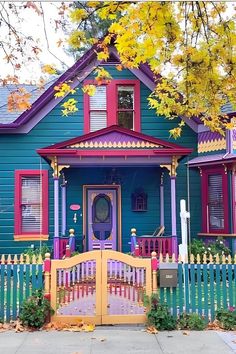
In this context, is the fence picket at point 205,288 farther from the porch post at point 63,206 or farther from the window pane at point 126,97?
the window pane at point 126,97

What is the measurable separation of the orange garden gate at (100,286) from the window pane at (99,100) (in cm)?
791

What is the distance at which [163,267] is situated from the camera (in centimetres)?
789

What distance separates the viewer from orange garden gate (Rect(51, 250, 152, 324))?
→ 7840mm

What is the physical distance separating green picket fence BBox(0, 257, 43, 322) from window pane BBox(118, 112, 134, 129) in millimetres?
8002

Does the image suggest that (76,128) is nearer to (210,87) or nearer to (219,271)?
(210,87)

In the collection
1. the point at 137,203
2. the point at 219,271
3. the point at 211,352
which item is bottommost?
the point at 211,352

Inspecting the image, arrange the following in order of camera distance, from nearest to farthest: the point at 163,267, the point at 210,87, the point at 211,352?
the point at 211,352 → the point at 163,267 → the point at 210,87

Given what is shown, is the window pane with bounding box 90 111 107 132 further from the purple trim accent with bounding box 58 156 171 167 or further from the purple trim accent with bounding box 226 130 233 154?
the purple trim accent with bounding box 226 130 233 154

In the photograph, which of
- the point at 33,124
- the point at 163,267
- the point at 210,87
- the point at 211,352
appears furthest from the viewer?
the point at 33,124

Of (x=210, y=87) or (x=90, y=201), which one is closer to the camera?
(x=210, y=87)

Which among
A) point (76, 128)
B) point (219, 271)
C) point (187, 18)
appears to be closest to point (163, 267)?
point (219, 271)

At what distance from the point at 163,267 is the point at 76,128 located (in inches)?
317

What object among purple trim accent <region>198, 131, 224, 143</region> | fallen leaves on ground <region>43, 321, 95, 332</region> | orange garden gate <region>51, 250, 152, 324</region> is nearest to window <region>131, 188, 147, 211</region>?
purple trim accent <region>198, 131, 224, 143</region>

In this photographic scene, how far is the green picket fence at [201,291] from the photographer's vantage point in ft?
26.0
